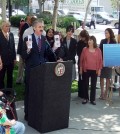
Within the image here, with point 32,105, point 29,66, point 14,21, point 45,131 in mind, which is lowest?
point 45,131

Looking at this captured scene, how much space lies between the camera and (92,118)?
288 inches

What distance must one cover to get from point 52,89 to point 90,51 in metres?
2.26

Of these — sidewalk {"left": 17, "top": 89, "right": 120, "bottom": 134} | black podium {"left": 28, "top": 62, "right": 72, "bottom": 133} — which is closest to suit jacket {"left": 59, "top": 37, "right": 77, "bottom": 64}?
sidewalk {"left": 17, "top": 89, "right": 120, "bottom": 134}

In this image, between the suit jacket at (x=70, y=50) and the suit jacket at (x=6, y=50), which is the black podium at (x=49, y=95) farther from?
the suit jacket at (x=70, y=50)

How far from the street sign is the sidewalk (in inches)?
37.7

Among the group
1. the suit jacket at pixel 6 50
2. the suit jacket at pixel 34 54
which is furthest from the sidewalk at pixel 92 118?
the suit jacket at pixel 34 54

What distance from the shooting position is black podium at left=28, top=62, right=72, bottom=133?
6098mm

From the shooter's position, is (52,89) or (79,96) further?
(79,96)

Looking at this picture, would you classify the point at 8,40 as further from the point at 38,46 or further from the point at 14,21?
the point at 14,21

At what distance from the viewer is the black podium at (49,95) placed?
6.10 m

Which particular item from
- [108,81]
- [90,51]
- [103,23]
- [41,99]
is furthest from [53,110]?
[103,23]

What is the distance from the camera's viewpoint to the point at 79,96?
350 inches

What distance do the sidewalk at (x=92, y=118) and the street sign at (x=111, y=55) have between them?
0.96m

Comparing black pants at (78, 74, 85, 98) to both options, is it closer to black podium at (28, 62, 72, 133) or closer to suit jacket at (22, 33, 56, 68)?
suit jacket at (22, 33, 56, 68)
